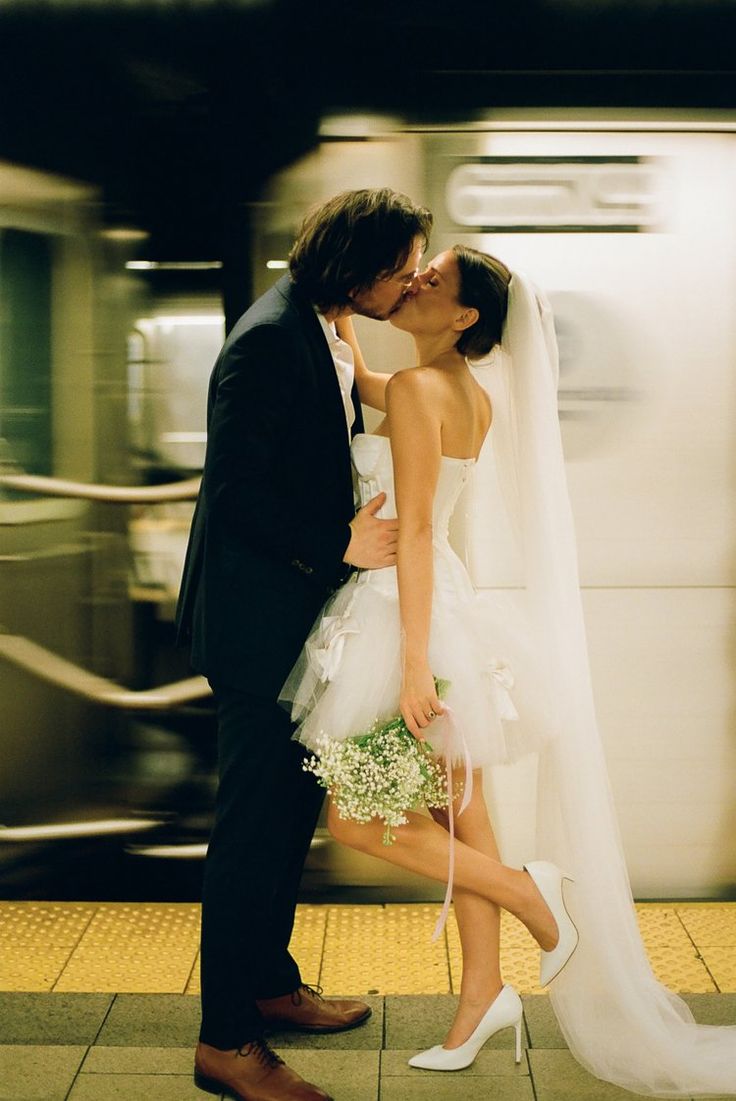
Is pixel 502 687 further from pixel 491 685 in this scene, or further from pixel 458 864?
pixel 458 864

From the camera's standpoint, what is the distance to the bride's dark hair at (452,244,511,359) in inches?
109

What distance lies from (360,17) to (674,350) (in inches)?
49.4

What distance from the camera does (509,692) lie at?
2.79 metres

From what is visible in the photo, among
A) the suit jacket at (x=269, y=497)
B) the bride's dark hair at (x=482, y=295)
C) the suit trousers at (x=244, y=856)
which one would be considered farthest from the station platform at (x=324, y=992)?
the bride's dark hair at (x=482, y=295)

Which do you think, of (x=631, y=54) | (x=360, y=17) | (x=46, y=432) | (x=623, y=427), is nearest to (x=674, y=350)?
(x=623, y=427)

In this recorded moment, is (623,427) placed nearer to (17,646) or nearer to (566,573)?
(566,573)

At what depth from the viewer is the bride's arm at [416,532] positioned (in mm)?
2645

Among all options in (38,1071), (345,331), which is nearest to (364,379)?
(345,331)

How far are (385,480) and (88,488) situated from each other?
1175 millimetres

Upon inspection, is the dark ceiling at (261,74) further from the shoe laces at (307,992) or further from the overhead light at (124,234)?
the shoe laces at (307,992)

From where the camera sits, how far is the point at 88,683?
3756 mm

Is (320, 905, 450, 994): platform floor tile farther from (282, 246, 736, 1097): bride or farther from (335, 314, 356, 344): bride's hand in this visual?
(335, 314, 356, 344): bride's hand

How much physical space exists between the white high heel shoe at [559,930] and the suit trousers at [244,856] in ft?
1.86

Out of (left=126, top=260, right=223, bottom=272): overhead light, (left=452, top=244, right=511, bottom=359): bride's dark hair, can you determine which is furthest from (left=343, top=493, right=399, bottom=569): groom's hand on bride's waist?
(left=126, top=260, right=223, bottom=272): overhead light
